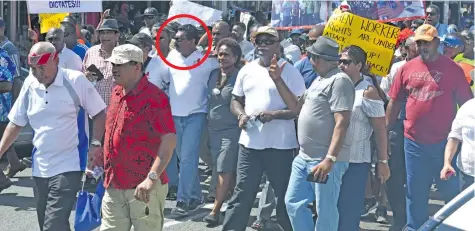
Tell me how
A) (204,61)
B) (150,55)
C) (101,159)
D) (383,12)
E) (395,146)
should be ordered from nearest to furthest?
(101,159) → (395,146) → (204,61) → (150,55) → (383,12)

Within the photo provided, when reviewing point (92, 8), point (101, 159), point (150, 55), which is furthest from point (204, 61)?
point (92, 8)

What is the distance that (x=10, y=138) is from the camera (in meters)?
6.44

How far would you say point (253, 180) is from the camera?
7.28 metres

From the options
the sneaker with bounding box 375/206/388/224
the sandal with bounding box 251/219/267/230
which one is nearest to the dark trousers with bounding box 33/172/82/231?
the sandal with bounding box 251/219/267/230

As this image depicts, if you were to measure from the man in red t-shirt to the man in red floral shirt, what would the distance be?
240 centimetres

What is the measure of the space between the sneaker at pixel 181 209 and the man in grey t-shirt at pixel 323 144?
2.31m

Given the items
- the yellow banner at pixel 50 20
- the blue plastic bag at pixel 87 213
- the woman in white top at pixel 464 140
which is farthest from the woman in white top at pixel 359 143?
the yellow banner at pixel 50 20

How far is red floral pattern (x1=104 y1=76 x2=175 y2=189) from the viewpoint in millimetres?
5676

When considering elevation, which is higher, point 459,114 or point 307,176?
point 459,114

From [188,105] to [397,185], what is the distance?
226 cm

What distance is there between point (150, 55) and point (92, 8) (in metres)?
2.97

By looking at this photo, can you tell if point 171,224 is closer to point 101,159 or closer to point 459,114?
point 101,159

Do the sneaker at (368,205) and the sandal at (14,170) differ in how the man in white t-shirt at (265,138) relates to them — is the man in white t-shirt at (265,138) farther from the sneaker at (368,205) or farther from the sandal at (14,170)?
the sandal at (14,170)

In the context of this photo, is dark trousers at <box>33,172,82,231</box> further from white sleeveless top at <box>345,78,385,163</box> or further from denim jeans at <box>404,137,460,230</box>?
denim jeans at <box>404,137,460,230</box>
